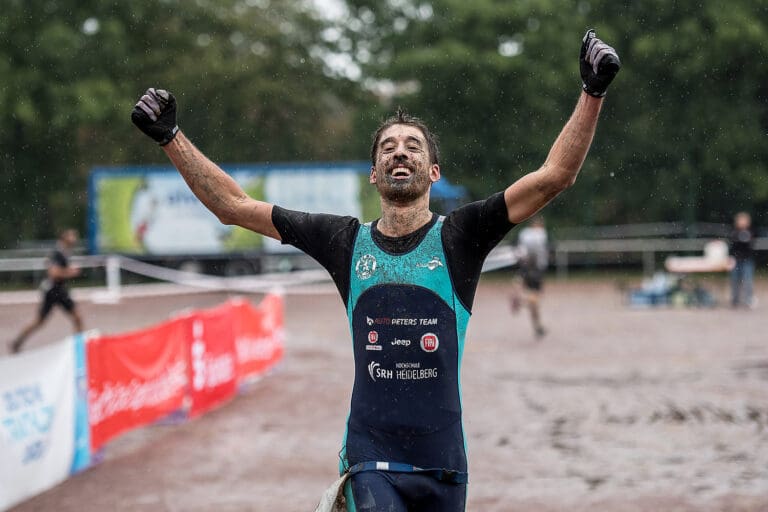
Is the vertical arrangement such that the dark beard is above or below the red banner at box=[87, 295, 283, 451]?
above

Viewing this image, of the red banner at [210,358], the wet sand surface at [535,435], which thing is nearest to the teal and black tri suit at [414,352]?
the wet sand surface at [535,435]

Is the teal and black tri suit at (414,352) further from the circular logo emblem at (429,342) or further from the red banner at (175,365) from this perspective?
the red banner at (175,365)

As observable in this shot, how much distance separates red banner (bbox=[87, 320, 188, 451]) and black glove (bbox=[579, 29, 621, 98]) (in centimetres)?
613

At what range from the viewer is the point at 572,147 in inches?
128

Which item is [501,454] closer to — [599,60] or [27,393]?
[27,393]

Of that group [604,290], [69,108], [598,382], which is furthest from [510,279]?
[598,382]

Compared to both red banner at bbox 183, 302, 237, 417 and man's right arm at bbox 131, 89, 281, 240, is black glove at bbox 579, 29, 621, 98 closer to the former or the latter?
man's right arm at bbox 131, 89, 281, 240

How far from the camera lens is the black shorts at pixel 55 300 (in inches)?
570

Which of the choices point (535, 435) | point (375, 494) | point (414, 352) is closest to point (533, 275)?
point (535, 435)

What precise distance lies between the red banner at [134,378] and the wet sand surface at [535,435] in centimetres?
26

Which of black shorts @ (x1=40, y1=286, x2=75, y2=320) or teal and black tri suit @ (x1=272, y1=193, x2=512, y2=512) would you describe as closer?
teal and black tri suit @ (x1=272, y1=193, x2=512, y2=512)

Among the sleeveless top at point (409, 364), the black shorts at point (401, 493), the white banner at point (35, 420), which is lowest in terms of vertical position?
the white banner at point (35, 420)

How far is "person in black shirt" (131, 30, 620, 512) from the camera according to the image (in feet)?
10.8

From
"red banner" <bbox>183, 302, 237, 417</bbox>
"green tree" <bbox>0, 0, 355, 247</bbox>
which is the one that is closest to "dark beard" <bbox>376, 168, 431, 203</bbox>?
"red banner" <bbox>183, 302, 237, 417</bbox>
